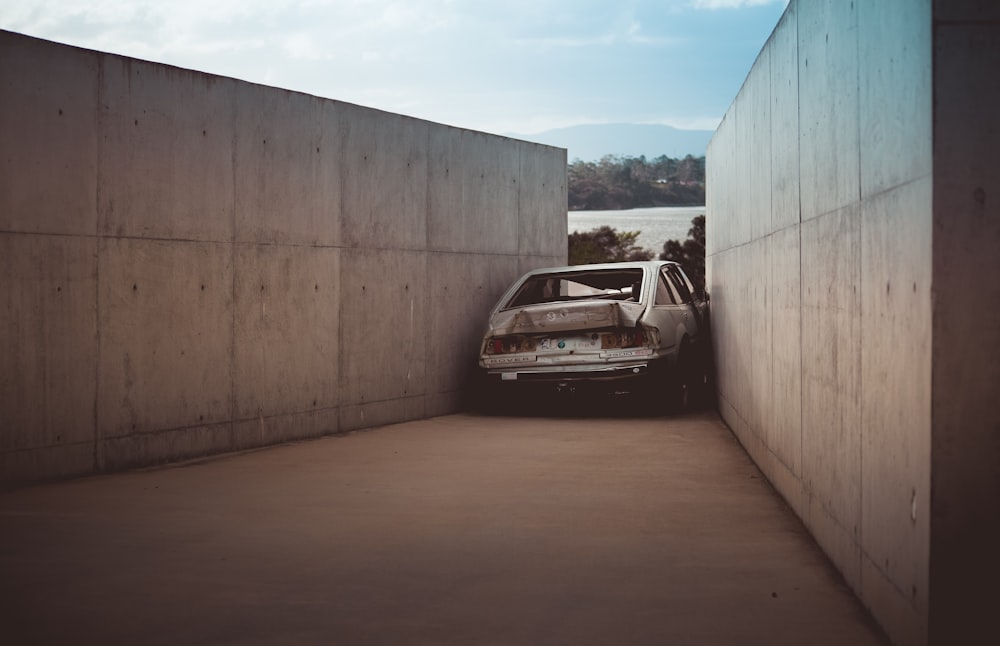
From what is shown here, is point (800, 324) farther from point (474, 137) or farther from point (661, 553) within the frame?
point (474, 137)

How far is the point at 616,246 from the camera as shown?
3184 inches

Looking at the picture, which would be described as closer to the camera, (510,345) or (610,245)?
(510,345)

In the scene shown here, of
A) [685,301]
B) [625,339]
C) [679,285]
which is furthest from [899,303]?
[679,285]

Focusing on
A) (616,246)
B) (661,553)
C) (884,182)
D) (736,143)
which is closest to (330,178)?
(736,143)

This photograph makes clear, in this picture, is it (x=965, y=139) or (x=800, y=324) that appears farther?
(x=800, y=324)

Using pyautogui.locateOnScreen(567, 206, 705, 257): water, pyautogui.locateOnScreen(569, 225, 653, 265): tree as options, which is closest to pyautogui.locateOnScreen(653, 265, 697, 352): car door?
pyautogui.locateOnScreen(569, 225, 653, 265): tree

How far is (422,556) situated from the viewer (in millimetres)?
5953

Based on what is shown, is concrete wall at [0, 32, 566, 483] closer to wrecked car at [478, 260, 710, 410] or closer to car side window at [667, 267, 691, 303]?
wrecked car at [478, 260, 710, 410]

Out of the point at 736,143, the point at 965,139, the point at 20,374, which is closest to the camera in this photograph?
the point at 965,139

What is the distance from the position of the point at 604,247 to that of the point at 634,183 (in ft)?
94.2

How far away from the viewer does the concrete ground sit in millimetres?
4664

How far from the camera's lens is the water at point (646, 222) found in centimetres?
8594

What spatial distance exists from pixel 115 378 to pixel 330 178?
340 centimetres

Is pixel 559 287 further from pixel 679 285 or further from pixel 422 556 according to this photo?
pixel 422 556
